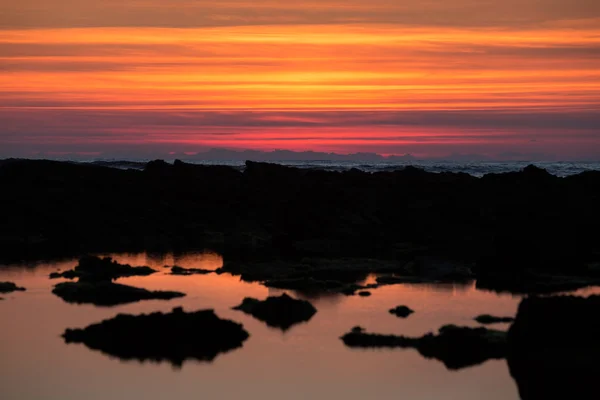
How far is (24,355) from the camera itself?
29.5 meters

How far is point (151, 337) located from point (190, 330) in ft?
4.68

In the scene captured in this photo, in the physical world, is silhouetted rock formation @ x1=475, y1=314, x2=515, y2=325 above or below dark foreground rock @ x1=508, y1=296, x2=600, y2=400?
below

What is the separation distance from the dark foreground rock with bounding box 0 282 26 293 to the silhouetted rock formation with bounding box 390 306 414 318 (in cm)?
1831

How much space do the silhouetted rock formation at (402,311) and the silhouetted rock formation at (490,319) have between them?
2.87m

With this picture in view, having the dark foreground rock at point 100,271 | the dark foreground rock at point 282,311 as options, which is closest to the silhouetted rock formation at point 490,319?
the dark foreground rock at point 282,311

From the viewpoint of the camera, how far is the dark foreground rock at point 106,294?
39.2 m

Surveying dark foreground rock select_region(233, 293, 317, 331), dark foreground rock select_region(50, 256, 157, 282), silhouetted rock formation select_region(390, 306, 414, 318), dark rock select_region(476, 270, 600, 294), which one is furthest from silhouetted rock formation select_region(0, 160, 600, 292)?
dark foreground rock select_region(233, 293, 317, 331)

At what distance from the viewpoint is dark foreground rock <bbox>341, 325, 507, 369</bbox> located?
29.2m

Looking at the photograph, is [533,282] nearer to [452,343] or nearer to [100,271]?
[452,343]

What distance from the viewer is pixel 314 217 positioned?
7269 cm

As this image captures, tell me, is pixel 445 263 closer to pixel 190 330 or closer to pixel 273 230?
pixel 273 230

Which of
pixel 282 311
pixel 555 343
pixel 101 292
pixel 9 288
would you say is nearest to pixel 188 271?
pixel 101 292

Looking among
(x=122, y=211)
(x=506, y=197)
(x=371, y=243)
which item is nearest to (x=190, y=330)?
(x=371, y=243)

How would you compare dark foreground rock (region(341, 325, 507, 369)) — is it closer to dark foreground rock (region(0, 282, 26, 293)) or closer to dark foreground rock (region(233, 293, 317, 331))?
dark foreground rock (region(233, 293, 317, 331))
